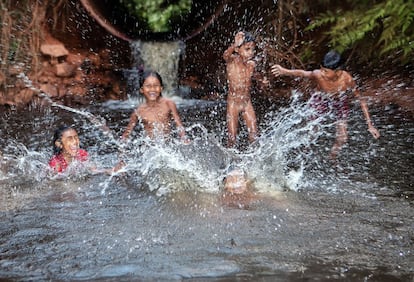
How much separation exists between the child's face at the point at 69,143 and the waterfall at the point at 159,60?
4785 millimetres

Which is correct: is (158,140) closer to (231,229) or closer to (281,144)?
(281,144)

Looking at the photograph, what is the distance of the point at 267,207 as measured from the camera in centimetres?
364

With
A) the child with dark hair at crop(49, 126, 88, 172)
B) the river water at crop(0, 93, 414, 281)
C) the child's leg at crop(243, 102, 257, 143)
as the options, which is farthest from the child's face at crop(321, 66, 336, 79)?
the child with dark hair at crop(49, 126, 88, 172)

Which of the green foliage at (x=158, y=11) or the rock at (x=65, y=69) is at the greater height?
the green foliage at (x=158, y=11)

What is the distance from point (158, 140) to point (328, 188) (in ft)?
5.41

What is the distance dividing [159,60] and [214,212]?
6271mm

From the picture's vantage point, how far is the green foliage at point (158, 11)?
429 inches

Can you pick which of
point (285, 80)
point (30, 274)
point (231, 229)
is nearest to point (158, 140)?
point (231, 229)

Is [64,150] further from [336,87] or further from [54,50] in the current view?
[54,50]

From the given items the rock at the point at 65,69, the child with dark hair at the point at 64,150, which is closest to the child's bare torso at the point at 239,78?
the child with dark hair at the point at 64,150

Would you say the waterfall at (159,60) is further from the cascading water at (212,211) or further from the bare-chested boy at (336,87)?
the bare-chested boy at (336,87)

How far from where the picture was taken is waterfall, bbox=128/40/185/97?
30.6 feet

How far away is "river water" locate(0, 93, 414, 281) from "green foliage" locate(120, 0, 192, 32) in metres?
5.57

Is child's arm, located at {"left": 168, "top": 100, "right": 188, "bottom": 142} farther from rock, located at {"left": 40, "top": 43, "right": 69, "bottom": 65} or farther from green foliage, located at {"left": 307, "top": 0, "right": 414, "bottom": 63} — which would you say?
rock, located at {"left": 40, "top": 43, "right": 69, "bottom": 65}
